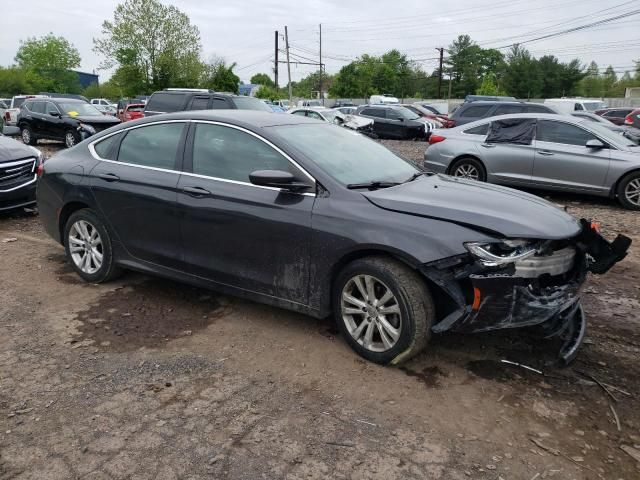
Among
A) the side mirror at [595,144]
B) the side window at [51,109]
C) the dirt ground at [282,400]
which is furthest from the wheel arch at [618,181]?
the side window at [51,109]

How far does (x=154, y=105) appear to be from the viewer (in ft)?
48.2

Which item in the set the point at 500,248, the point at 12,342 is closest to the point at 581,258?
the point at 500,248

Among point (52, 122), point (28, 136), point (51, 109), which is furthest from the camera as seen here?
point (28, 136)

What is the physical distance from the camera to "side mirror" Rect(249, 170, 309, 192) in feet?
12.2

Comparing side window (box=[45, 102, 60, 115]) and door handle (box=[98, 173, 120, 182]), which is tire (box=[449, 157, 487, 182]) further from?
side window (box=[45, 102, 60, 115])

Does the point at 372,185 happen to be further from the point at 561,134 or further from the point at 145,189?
the point at 561,134

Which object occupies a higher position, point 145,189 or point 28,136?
point 145,189

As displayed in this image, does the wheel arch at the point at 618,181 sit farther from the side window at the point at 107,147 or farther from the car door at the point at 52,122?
the car door at the point at 52,122

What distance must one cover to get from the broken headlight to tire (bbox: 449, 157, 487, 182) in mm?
6774

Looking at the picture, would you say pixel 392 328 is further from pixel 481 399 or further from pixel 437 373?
pixel 481 399

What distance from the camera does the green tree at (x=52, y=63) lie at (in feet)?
214

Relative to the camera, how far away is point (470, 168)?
1002 centimetres

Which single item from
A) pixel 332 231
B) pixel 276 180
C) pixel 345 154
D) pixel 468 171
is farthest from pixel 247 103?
pixel 332 231

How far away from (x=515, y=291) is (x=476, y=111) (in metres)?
13.5
